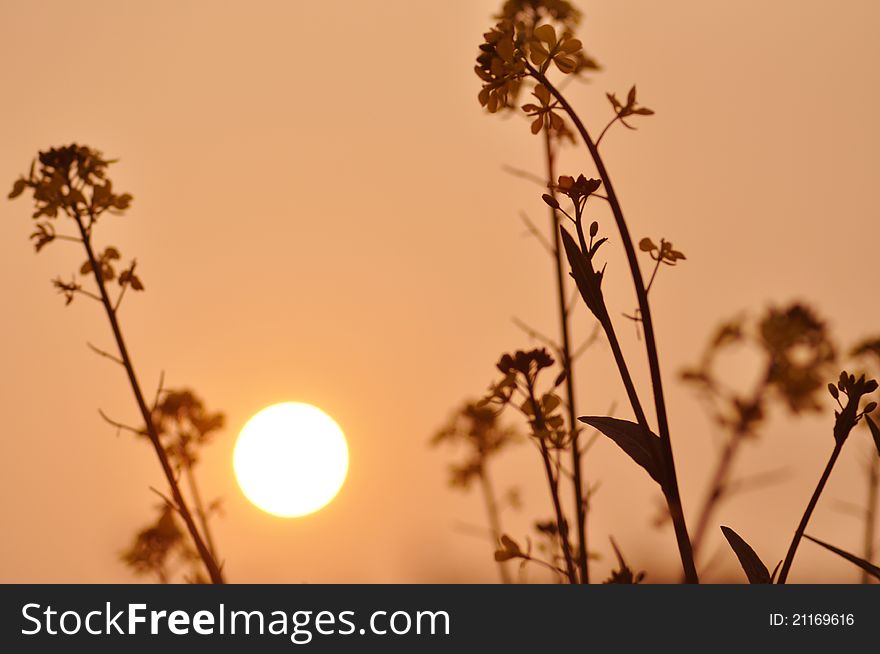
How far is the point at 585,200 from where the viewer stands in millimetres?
1119

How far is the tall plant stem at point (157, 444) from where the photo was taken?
1400 millimetres

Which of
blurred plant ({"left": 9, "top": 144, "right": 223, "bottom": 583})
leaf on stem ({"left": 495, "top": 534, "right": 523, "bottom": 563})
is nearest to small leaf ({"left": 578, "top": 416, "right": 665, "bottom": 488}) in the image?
leaf on stem ({"left": 495, "top": 534, "right": 523, "bottom": 563})

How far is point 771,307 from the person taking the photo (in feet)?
11.1

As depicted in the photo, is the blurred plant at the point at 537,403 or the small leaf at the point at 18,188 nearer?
the blurred plant at the point at 537,403

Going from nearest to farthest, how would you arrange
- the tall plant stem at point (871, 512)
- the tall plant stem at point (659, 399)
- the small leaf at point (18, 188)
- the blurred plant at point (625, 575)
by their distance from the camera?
the tall plant stem at point (659, 399) < the blurred plant at point (625, 575) < the small leaf at point (18, 188) < the tall plant stem at point (871, 512)

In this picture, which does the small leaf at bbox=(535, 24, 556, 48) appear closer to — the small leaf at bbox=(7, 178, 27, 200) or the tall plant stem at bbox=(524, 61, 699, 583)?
the tall plant stem at bbox=(524, 61, 699, 583)

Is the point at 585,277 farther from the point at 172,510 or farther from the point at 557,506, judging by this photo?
the point at 172,510

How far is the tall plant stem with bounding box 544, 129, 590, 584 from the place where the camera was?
4.98 ft

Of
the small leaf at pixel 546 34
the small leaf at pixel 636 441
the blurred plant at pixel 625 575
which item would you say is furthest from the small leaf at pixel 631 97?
the blurred plant at pixel 625 575

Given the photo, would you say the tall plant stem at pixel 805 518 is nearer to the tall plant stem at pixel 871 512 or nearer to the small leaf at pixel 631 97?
the small leaf at pixel 631 97

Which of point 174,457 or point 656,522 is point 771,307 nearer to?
point 656,522

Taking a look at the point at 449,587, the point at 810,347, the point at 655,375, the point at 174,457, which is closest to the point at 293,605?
the point at 449,587

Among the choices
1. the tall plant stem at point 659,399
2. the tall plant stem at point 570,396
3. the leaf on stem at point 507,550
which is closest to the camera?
the tall plant stem at point 659,399

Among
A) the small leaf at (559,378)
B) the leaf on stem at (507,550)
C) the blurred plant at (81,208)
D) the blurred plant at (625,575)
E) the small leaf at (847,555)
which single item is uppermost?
the blurred plant at (81,208)
